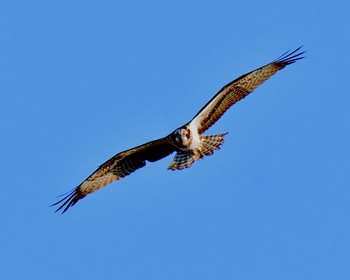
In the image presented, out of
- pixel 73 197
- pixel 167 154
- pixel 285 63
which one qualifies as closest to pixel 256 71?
pixel 285 63

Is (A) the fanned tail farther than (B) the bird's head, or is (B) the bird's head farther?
(A) the fanned tail

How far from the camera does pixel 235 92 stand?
26578mm

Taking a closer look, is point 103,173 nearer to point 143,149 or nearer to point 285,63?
point 143,149

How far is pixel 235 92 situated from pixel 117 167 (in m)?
2.51

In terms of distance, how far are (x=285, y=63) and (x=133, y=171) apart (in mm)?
3244

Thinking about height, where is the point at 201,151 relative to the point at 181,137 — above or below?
below

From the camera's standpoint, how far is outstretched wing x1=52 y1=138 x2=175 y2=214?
89.1 ft

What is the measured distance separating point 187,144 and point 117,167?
1476 millimetres

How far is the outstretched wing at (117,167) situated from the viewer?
2717 cm

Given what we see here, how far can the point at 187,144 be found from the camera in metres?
26.6

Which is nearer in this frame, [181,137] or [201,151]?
[181,137]

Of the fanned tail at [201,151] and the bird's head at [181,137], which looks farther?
the fanned tail at [201,151]

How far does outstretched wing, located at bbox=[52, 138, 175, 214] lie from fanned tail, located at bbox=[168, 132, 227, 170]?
1.27 ft

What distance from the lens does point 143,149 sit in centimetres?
2712
